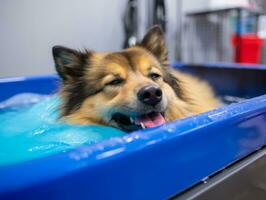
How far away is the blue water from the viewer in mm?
951

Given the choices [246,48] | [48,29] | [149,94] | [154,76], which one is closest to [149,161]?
[149,94]

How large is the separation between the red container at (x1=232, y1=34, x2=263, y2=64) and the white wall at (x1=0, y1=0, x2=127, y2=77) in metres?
1.04

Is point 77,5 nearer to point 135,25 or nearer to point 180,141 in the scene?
point 135,25

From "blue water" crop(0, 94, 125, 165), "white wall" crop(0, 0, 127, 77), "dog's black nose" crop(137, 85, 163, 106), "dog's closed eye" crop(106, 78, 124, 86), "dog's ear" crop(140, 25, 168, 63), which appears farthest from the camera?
"white wall" crop(0, 0, 127, 77)

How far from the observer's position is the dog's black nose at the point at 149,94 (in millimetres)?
1067

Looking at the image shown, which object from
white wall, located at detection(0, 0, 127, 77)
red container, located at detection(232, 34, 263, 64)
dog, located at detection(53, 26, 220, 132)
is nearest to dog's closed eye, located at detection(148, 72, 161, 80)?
dog, located at detection(53, 26, 220, 132)

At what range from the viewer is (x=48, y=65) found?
7.86 ft

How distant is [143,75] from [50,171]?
0.83 meters

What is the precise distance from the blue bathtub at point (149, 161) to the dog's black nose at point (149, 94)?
1.01ft

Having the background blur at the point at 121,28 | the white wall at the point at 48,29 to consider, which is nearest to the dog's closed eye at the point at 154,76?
the white wall at the point at 48,29

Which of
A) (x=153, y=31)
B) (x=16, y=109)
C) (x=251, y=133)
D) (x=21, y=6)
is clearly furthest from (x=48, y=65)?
(x=251, y=133)

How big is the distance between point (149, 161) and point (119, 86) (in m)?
0.65

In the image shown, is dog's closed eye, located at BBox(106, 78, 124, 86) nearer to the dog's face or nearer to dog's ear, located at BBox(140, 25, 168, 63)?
the dog's face

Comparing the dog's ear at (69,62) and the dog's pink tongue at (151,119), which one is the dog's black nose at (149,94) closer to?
the dog's pink tongue at (151,119)
